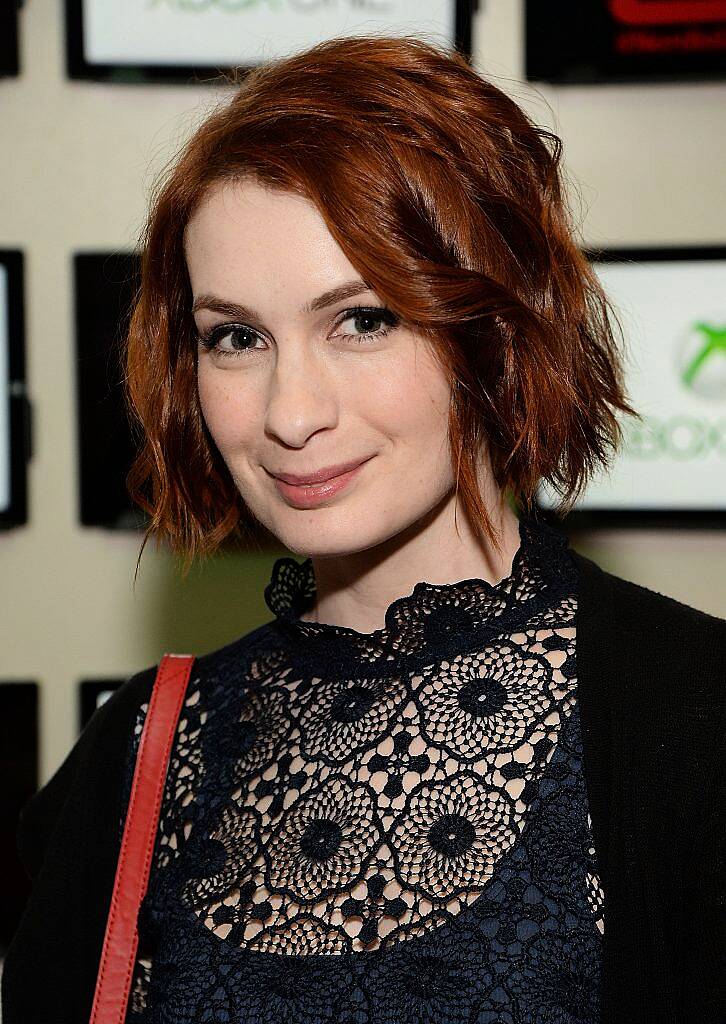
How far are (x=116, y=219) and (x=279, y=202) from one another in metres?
0.89

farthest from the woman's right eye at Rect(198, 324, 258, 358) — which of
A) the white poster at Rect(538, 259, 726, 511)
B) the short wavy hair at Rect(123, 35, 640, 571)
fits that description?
the white poster at Rect(538, 259, 726, 511)

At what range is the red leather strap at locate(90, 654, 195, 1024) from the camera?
3.59 ft

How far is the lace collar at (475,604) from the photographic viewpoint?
3.40 feet

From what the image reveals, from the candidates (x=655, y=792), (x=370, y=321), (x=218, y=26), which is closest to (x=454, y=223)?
(x=370, y=321)

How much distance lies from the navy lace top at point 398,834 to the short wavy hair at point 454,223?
12cm

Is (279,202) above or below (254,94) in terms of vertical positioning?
below

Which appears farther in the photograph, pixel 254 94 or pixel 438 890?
pixel 254 94

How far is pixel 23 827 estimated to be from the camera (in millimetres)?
1321

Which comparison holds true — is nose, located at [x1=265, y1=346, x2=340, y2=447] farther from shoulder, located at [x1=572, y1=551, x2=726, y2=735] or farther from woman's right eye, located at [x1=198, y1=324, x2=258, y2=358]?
shoulder, located at [x1=572, y1=551, x2=726, y2=735]

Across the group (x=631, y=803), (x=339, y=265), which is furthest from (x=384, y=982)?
(x=339, y=265)

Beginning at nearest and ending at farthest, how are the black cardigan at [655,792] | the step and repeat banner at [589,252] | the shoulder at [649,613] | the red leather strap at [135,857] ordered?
the black cardigan at [655,792], the shoulder at [649,613], the red leather strap at [135,857], the step and repeat banner at [589,252]

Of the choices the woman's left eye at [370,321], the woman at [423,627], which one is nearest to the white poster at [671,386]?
the woman at [423,627]

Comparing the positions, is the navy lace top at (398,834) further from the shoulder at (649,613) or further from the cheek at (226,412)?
the cheek at (226,412)

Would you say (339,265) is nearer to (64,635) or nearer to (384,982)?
(384,982)
